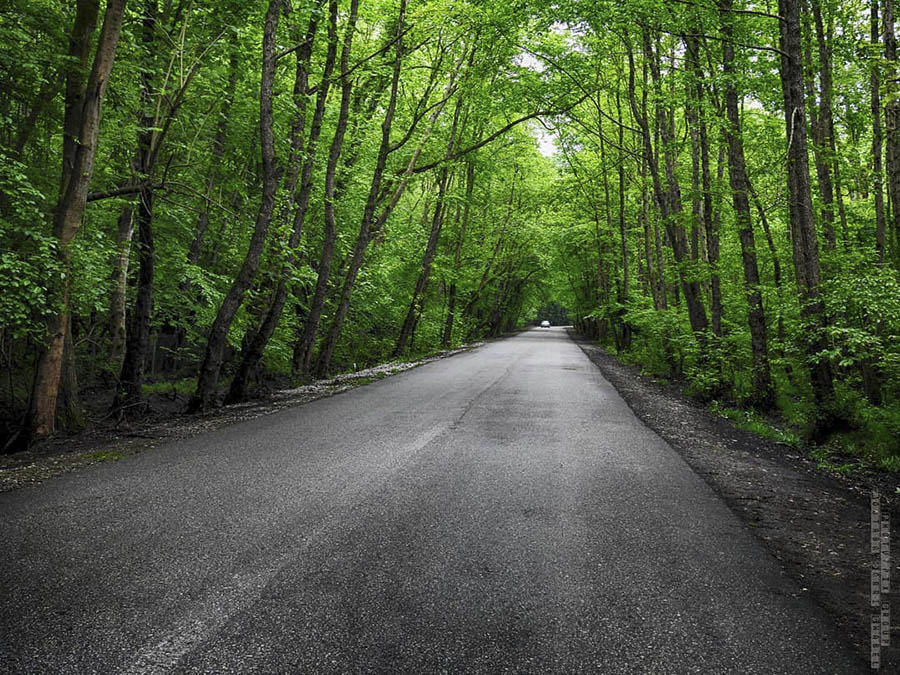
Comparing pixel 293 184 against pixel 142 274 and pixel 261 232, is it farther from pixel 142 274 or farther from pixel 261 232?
pixel 142 274

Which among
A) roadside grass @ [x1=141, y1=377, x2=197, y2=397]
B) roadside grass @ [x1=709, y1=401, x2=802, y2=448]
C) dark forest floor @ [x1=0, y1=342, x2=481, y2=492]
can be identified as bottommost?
roadside grass @ [x1=709, y1=401, x2=802, y2=448]

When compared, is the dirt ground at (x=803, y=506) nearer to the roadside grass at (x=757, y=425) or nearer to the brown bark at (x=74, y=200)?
the roadside grass at (x=757, y=425)

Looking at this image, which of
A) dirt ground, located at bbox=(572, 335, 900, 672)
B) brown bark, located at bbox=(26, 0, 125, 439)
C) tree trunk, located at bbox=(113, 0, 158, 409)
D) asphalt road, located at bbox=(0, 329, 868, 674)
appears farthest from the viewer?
tree trunk, located at bbox=(113, 0, 158, 409)

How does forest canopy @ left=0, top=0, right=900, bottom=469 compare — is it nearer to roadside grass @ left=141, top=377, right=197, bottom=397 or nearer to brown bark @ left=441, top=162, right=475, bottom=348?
roadside grass @ left=141, top=377, right=197, bottom=397

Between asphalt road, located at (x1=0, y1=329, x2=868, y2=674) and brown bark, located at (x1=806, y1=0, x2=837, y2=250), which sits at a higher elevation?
brown bark, located at (x1=806, y1=0, x2=837, y2=250)

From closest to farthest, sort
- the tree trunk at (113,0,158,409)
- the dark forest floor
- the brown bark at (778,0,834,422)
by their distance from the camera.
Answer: the dark forest floor
the brown bark at (778,0,834,422)
the tree trunk at (113,0,158,409)

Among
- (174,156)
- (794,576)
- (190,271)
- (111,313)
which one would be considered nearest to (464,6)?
(174,156)

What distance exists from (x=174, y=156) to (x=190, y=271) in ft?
6.87

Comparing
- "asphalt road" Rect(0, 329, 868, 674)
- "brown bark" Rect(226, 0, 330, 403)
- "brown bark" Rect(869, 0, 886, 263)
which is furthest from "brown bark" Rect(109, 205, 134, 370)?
"brown bark" Rect(869, 0, 886, 263)

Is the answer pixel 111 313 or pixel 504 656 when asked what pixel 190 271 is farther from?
pixel 504 656

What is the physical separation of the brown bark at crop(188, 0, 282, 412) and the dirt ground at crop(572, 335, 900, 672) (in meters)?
7.47

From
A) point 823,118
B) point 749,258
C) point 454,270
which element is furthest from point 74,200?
point 454,270

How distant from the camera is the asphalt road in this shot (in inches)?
93.2

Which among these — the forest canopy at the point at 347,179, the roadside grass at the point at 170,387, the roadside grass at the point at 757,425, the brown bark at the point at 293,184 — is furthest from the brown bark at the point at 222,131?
the roadside grass at the point at 757,425
